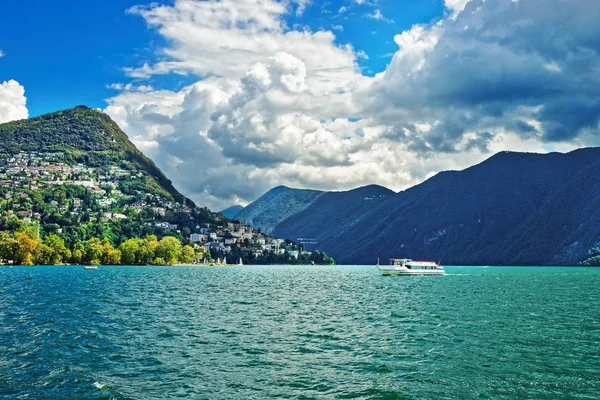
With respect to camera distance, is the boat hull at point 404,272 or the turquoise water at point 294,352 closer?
the turquoise water at point 294,352

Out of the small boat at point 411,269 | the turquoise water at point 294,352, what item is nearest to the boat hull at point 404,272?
the small boat at point 411,269

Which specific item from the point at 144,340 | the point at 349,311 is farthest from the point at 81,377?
the point at 349,311

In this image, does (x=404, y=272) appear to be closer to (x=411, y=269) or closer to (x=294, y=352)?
(x=411, y=269)

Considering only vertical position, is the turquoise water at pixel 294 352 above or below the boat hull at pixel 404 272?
below

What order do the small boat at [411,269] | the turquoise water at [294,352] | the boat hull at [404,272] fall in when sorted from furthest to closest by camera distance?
the small boat at [411,269]
the boat hull at [404,272]
the turquoise water at [294,352]

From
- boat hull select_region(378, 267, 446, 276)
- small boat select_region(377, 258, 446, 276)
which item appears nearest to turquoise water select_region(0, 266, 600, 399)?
boat hull select_region(378, 267, 446, 276)

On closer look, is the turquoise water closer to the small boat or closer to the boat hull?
the boat hull

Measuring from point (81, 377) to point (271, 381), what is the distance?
9.98 metres

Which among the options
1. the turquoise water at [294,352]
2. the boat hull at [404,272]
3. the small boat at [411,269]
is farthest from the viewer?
the small boat at [411,269]

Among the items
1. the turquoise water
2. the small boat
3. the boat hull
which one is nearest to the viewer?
the turquoise water

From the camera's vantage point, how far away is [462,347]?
38812 millimetres

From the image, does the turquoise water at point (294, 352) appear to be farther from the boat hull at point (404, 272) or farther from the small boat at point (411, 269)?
the small boat at point (411, 269)

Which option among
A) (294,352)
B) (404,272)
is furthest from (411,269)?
(294,352)

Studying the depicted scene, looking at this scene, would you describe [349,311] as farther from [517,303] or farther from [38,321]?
[38,321]
